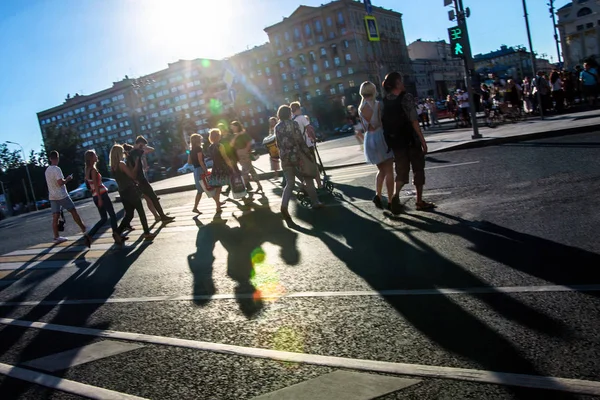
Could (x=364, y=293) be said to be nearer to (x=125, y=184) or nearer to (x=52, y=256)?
(x=125, y=184)

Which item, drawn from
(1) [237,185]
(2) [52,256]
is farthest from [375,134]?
(2) [52,256]

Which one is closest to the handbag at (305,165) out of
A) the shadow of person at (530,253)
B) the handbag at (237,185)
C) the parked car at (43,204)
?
the shadow of person at (530,253)

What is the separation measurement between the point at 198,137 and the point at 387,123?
5.85 metres

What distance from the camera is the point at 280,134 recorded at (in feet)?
28.6

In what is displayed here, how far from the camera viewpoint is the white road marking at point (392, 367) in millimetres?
2572

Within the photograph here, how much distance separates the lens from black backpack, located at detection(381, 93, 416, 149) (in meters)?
7.14

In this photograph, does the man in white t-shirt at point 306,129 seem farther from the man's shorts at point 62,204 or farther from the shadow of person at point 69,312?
the man's shorts at point 62,204

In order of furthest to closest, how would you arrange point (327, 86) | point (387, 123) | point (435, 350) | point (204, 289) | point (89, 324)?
point (327, 86) → point (387, 123) → point (204, 289) → point (89, 324) → point (435, 350)

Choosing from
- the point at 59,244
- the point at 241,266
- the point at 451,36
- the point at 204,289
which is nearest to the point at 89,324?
the point at 204,289

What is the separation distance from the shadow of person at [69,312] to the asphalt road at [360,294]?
0.09ft

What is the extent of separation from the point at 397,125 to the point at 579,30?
8454cm

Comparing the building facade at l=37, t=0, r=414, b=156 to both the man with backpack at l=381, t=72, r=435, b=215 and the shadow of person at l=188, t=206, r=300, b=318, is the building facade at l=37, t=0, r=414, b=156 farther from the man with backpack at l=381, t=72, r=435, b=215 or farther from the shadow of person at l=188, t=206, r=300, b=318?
the man with backpack at l=381, t=72, r=435, b=215

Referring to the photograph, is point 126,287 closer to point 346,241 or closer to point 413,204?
point 346,241

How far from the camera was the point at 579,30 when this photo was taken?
253 ft
